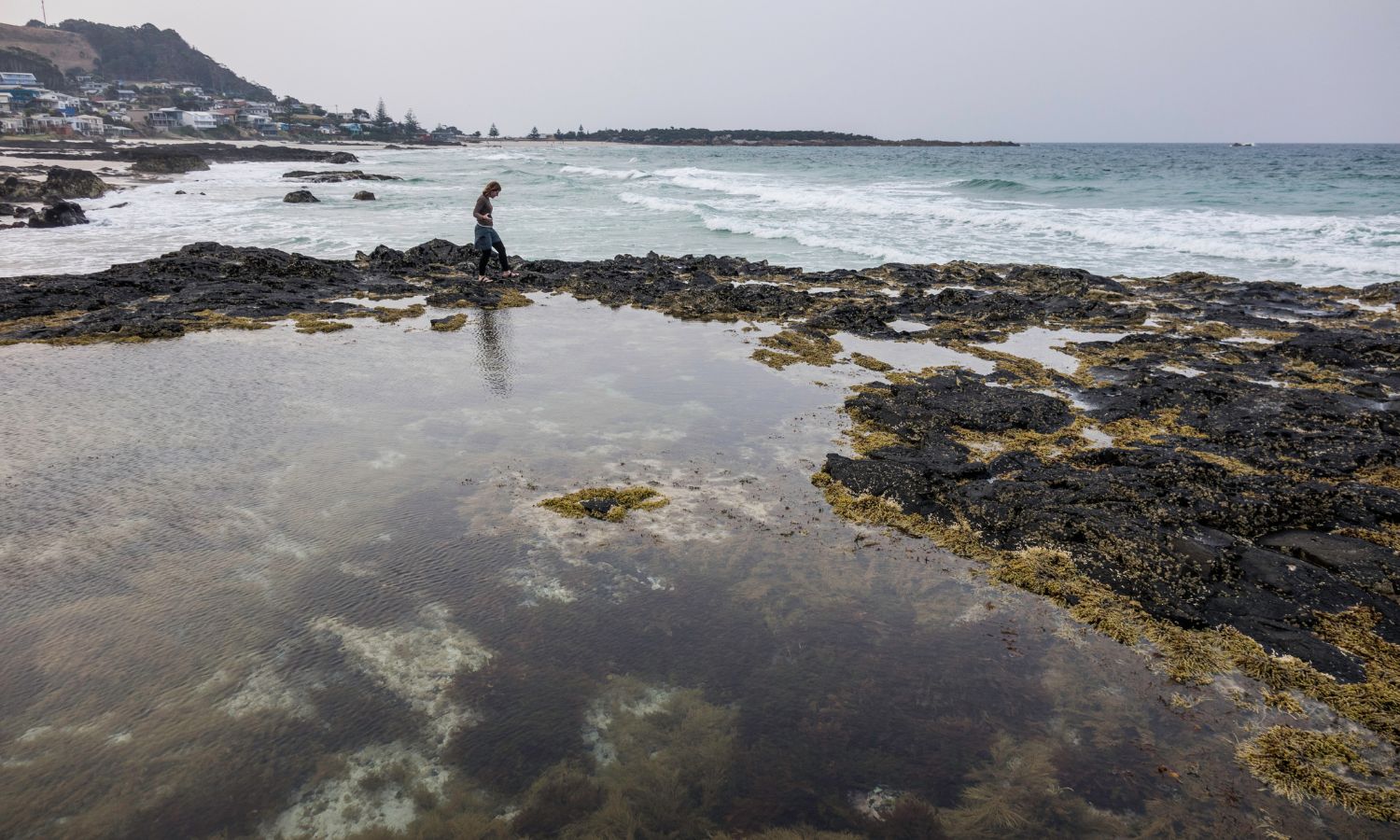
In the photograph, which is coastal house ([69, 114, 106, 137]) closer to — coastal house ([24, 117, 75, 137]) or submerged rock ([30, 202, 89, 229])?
coastal house ([24, 117, 75, 137])

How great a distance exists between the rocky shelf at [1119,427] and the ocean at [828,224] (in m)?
4.67

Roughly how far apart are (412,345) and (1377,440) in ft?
37.7

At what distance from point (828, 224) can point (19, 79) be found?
183 m

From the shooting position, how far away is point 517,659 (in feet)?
12.5

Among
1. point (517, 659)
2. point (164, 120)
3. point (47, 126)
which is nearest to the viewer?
point (517, 659)

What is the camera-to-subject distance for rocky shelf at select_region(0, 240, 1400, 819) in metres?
4.17

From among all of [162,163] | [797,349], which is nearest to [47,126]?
[162,163]

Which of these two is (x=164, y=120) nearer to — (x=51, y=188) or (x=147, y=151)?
(x=147, y=151)

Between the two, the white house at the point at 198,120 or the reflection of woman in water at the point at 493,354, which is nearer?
the reflection of woman in water at the point at 493,354

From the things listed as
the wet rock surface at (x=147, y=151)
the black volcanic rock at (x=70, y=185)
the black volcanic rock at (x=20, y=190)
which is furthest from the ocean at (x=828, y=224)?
the wet rock surface at (x=147, y=151)

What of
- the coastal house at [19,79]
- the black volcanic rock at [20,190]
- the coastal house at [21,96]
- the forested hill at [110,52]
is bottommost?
the black volcanic rock at [20,190]

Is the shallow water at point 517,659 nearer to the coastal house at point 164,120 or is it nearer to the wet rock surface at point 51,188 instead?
the wet rock surface at point 51,188

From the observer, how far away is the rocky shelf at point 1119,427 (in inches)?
164

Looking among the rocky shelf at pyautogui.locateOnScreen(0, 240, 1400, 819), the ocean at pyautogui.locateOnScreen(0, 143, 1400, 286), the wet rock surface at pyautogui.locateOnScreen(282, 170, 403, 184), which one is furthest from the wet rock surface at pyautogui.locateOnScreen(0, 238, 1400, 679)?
the wet rock surface at pyautogui.locateOnScreen(282, 170, 403, 184)
